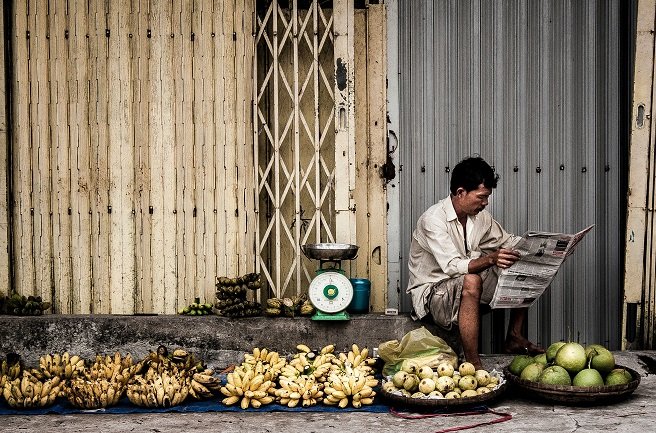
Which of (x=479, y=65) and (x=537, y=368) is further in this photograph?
(x=479, y=65)

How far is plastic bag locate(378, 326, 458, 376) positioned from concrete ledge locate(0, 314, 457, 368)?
490 millimetres

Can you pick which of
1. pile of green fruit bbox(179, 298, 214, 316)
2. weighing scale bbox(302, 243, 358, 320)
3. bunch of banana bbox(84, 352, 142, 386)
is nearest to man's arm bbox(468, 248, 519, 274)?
weighing scale bbox(302, 243, 358, 320)

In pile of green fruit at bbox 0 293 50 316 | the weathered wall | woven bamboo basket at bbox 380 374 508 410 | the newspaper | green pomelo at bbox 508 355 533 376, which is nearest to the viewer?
woven bamboo basket at bbox 380 374 508 410

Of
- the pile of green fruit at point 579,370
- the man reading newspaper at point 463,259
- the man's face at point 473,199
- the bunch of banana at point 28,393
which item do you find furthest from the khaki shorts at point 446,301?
the bunch of banana at point 28,393

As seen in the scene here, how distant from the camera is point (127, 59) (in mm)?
5352

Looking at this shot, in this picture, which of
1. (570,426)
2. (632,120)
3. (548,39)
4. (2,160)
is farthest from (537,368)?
(2,160)

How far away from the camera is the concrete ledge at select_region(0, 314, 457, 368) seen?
505cm

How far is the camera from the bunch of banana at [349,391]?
4.09 m

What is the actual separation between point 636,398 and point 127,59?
13.3 ft

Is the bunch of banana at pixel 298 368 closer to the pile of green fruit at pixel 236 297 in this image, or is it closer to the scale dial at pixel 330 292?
the scale dial at pixel 330 292

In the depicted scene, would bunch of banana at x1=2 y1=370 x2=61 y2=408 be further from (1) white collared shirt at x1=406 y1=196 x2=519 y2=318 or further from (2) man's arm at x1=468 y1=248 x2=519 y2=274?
(2) man's arm at x1=468 y1=248 x2=519 y2=274

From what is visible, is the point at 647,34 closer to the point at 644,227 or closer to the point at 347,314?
the point at 644,227

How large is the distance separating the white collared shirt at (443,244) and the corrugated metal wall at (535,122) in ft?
1.35

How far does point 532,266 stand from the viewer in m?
4.37
